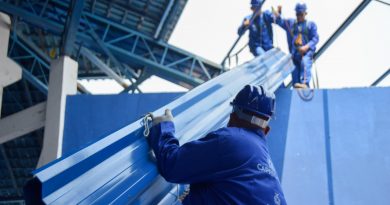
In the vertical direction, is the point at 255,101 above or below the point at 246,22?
above

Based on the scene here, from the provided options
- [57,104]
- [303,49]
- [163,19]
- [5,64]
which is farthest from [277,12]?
[5,64]

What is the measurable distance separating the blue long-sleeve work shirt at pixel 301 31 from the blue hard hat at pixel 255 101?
5.48 meters

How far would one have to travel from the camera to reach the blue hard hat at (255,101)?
8.32 ft

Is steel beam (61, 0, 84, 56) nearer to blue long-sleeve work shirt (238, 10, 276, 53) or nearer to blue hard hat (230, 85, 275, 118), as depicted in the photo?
blue long-sleeve work shirt (238, 10, 276, 53)

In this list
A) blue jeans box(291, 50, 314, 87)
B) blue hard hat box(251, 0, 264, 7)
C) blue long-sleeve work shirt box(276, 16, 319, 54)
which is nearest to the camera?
blue jeans box(291, 50, 314, 87)

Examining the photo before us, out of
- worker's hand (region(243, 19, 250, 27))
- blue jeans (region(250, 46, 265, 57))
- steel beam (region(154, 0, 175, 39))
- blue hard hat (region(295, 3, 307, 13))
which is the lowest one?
steel beam (region(154, 0, 175, 39))

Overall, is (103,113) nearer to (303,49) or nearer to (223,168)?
(303,49)

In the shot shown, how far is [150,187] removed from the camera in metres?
2.54

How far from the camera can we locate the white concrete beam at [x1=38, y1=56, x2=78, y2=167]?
7.26m

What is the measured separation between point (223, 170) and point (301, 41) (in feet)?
19.9

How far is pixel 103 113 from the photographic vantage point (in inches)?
248

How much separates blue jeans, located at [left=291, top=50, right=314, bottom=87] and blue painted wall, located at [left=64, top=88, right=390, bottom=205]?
178 cm

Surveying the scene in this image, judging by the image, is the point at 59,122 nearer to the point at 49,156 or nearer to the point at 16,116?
the point at 49,156

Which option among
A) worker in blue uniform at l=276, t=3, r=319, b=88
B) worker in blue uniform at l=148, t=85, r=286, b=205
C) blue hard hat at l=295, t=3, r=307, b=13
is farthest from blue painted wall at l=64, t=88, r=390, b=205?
worker in blue uniform at l=148, t=85, r=286, b=205
